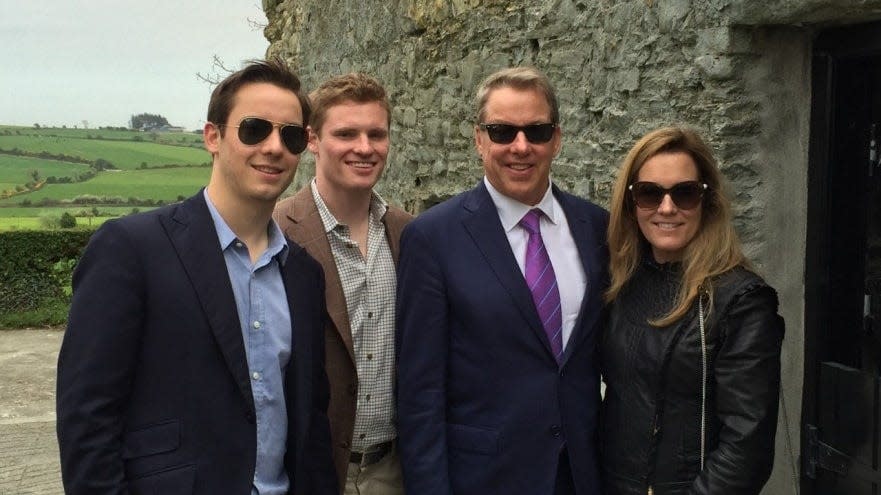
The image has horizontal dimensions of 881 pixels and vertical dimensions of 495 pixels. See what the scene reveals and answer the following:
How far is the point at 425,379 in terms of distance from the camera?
246cm

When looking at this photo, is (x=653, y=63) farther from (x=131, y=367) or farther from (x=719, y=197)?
(x=131, y=367)

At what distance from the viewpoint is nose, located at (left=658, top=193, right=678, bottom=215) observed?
2.41 meters

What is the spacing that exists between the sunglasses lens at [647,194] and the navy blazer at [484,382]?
0.99ft

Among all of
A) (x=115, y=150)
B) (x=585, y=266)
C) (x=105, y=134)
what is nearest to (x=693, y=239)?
(x=585, y=266)

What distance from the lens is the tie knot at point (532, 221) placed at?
260 centimetres

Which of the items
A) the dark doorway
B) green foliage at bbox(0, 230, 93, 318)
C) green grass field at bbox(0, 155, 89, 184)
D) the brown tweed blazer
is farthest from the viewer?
green grass field at bbox(0, 155, 89, 184)

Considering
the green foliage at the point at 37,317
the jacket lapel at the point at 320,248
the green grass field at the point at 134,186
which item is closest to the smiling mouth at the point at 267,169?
the jacket lapel at the point at 320,248

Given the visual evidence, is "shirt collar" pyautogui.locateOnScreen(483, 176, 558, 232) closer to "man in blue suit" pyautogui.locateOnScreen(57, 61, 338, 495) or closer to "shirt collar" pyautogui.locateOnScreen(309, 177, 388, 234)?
"shirt collar" pyautogui.locateOnScreen(309, 177, 388, 234)

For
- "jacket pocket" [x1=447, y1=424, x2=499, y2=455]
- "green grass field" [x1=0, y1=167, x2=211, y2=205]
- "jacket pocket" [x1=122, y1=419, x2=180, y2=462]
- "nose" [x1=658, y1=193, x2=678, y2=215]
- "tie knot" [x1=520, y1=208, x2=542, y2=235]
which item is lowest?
"green grass field" [x1=0, y1=167, x2=211, y2=205]

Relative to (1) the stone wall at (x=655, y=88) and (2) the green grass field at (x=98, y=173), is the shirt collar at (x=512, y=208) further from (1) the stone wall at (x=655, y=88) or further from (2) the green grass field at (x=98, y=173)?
(2) the green grass field at (x=98, y=173)

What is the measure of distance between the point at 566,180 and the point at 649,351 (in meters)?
2.16

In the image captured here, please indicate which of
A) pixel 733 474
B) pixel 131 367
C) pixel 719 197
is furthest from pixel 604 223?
pixel 131 367

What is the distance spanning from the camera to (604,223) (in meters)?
2.73

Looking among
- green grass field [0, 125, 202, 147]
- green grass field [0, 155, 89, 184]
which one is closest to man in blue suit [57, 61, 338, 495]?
green grass field [0, 155, 89, 184]
